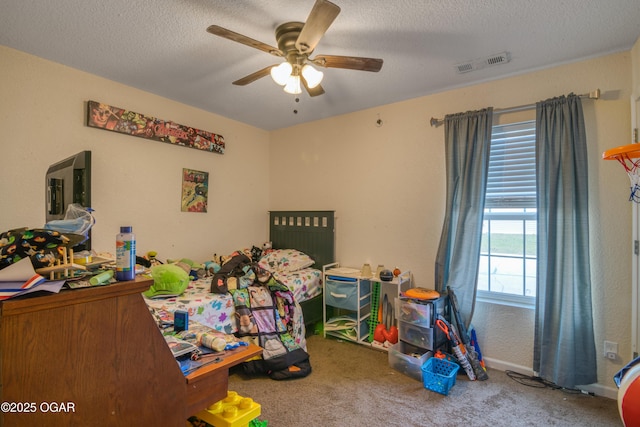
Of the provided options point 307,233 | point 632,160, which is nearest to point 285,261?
point 307,233

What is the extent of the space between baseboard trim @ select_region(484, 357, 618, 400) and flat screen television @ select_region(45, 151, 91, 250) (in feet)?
10.0

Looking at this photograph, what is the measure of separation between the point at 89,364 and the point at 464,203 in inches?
106

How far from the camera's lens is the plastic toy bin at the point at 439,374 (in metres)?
2.21

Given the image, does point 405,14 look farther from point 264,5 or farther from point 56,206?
point 56,206

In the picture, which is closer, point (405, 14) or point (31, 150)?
point (405, 14)

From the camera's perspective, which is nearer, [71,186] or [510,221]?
[71,186]

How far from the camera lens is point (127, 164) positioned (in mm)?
2832

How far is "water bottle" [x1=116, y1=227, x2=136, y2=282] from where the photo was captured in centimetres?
94

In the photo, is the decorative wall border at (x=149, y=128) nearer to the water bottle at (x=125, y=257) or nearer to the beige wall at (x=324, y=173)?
the beige wall at (x=324, y=173)

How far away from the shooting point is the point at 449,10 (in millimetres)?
1780

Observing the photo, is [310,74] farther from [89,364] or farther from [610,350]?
[610,350]

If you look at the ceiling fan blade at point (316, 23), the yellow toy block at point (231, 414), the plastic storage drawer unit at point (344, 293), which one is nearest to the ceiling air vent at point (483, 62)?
the ceiling fan blade at point (316, 23)

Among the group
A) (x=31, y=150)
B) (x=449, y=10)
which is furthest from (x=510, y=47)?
(x=31, y=150)

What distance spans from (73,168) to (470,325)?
312 centimetres
